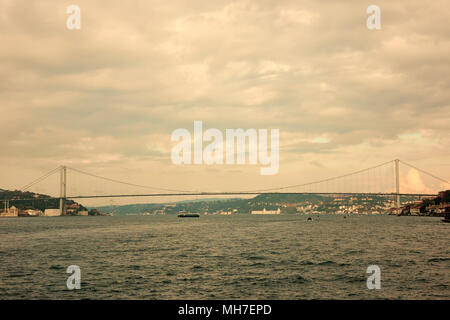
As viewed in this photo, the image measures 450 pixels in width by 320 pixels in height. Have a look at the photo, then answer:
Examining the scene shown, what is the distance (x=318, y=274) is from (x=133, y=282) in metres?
13.0

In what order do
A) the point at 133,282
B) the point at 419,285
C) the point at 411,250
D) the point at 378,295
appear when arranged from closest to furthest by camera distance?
the point at 378,295 < the point at 419,285 < the point at 133,282 < the point at 411,250

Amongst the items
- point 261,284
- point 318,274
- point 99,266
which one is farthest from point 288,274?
point 99,266

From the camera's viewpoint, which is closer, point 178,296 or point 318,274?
Result: point 178,296

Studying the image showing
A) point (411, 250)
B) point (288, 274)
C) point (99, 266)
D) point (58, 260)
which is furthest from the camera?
point (411, 250)

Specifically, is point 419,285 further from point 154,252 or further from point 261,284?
point 154,252

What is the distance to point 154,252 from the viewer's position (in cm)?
4178

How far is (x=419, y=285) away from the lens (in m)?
23.0

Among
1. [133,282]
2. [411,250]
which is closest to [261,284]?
[133,282]

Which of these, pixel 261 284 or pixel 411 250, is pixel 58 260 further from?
pixel 411 250
